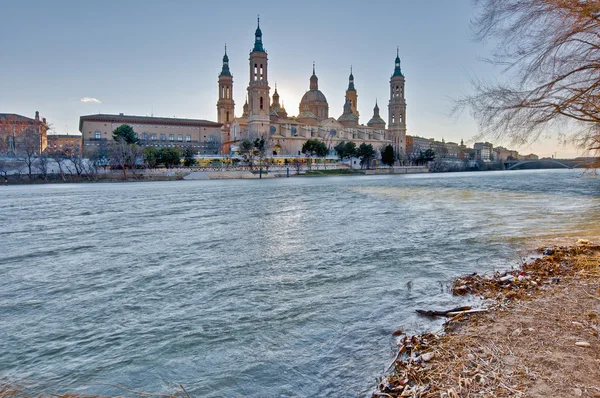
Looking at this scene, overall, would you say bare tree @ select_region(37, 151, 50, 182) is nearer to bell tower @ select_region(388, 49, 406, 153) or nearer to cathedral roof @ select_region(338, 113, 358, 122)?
cathedral roof @ select_region(338, 113, 358, 122)

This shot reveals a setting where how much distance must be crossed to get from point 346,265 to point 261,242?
3.64m

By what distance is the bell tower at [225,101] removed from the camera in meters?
99.3

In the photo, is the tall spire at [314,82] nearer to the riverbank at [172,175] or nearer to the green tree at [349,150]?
the green tree at [349,150]

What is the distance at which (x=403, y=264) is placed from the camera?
7781mm

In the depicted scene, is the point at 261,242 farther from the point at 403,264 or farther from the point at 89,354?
the point at 89,354

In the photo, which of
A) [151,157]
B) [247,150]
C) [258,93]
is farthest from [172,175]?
[258,93]

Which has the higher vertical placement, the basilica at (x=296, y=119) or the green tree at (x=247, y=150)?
the basilica at (x=296, y=119)

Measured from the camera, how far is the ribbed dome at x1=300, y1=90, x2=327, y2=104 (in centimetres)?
10238

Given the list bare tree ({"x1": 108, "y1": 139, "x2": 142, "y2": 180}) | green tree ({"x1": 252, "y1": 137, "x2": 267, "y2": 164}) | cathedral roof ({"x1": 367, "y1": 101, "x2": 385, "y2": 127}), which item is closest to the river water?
bare tree ({"x1": 108, "y1": 139, "x2": 142, "y2": 180})

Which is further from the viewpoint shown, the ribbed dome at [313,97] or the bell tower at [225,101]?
the ribbed dome at [313,97]

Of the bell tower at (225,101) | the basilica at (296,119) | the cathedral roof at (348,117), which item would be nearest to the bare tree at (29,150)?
the basilica at (296,119)

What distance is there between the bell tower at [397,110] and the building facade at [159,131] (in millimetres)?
48365

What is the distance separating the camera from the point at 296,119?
96.7 metres

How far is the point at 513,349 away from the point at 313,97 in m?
103
